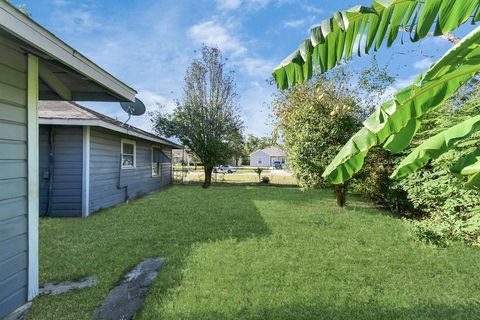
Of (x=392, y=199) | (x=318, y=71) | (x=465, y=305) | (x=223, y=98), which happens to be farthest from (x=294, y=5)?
(x=223, y=98)

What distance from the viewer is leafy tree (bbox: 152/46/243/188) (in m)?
19.3

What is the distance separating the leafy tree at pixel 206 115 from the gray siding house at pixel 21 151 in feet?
52.0

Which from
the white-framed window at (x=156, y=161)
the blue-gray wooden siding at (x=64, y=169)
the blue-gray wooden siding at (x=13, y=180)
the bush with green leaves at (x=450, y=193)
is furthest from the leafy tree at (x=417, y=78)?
the white-framed window at (x=156, y=161)

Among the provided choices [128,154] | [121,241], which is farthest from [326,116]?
[128,154]

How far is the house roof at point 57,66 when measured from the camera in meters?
2.12

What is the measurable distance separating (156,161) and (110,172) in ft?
20.2

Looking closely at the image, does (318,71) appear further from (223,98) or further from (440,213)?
(223,98)

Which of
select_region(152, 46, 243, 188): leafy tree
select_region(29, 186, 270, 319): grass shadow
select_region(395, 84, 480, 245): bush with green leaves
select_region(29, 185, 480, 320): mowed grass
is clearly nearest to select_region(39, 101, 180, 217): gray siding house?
select_region(29, 186, 270, 319): grass shadow

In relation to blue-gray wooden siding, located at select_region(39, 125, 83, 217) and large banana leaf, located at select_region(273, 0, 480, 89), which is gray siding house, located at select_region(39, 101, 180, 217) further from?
large banana leaf, located at select_region(273, 0, 480, 89)

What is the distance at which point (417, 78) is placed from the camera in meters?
1.71

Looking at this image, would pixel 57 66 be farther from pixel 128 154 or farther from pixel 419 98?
pixel 128 154

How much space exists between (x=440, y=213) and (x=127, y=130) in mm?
10232

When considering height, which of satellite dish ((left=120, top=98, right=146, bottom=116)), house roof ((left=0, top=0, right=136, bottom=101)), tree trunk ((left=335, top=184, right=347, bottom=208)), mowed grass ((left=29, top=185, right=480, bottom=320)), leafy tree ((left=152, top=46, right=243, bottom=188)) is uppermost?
leafy tree ((left=152, top=46, right=243, bottom=188))

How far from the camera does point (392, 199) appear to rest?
999 cm
